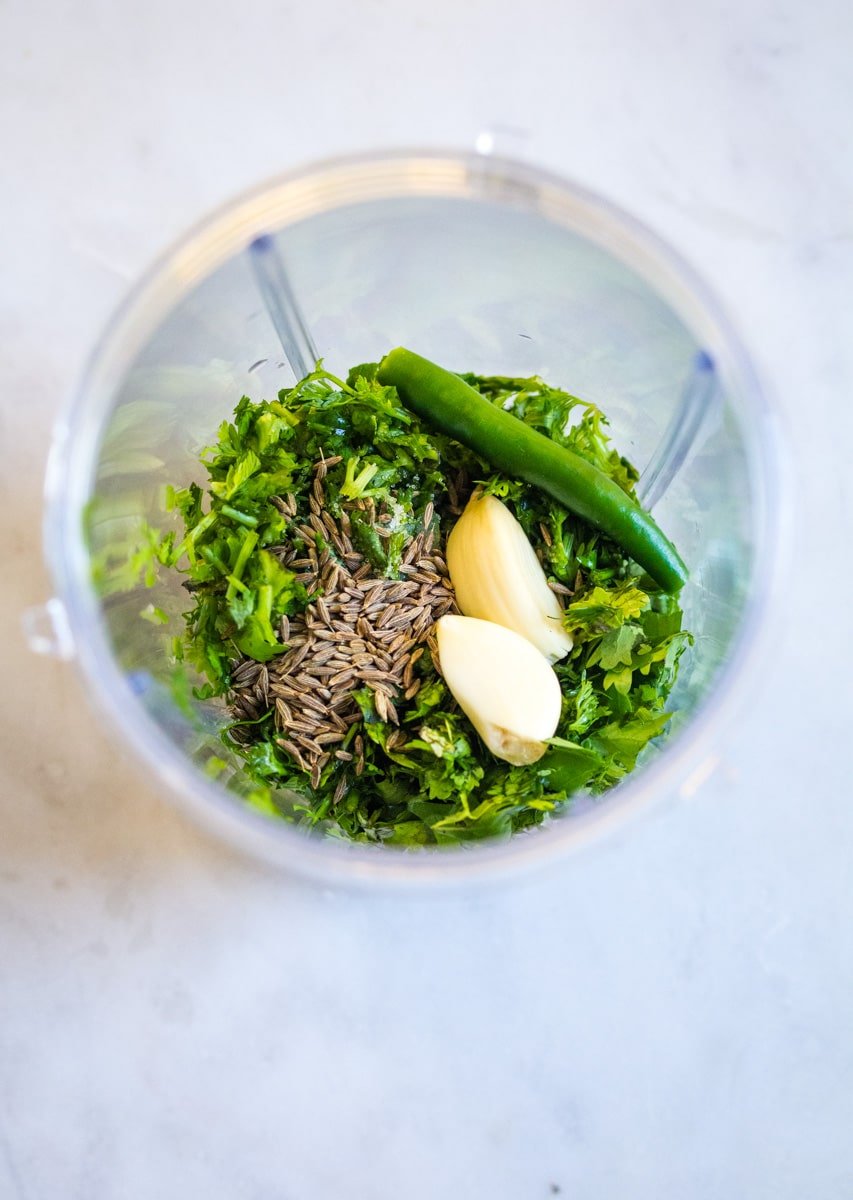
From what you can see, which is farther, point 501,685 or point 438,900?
point 438,900

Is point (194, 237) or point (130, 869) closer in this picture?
point (194, 237)

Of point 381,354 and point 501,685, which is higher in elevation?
Answer: point 381,354

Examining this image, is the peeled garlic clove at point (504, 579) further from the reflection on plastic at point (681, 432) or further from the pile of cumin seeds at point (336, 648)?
the reflection on plastic at point (681, 432)

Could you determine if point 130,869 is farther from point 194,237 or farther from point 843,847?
point 843,847

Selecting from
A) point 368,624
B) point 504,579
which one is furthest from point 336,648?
point 504,579

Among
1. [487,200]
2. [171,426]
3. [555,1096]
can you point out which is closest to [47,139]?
[171,426]

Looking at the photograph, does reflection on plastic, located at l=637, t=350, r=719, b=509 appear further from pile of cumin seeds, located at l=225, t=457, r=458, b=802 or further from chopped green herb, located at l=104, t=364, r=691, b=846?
pile of cumin seeds, located at l=225, t=457, r=458, b=802

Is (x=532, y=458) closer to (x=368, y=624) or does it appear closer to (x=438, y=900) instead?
(x=368, y=624)
